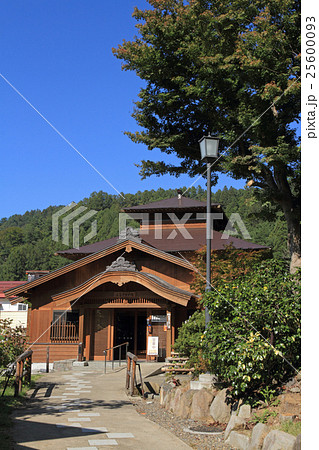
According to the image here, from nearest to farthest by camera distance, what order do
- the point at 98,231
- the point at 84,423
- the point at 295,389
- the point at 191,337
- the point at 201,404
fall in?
the point at 295,389 < the point at 84,423 < the point at 201,404 < the point at 191,337 < the point at 98,231

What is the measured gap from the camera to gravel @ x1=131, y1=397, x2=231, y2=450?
25.9 feet

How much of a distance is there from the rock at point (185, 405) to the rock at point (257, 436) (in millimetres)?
3102

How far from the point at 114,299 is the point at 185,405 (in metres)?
11.8

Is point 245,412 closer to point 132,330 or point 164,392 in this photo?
point 164,392

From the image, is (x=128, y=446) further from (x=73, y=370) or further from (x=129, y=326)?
(x=129, y=326)

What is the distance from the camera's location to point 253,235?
4994 cm

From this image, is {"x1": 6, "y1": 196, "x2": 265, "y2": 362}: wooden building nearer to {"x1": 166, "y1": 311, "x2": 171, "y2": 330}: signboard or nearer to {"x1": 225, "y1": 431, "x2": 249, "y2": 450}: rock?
{"x1": 166, "y1": 311, "x2": 171, "y2": 330}: signboard

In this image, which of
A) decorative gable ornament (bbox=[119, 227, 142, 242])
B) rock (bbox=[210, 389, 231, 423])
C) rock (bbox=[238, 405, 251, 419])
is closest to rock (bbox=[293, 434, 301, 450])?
rock (bbox=[238, 405, 251, 419])

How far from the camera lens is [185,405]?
1020 centimetres

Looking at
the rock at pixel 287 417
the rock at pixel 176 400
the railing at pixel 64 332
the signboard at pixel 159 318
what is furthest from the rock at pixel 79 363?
the rock at pixel 287 417

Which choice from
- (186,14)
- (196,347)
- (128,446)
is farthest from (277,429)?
(186,14)

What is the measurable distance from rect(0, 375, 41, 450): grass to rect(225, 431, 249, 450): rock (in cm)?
365

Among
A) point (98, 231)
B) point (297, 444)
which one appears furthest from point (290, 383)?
point (98, 231)

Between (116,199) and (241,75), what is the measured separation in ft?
221
